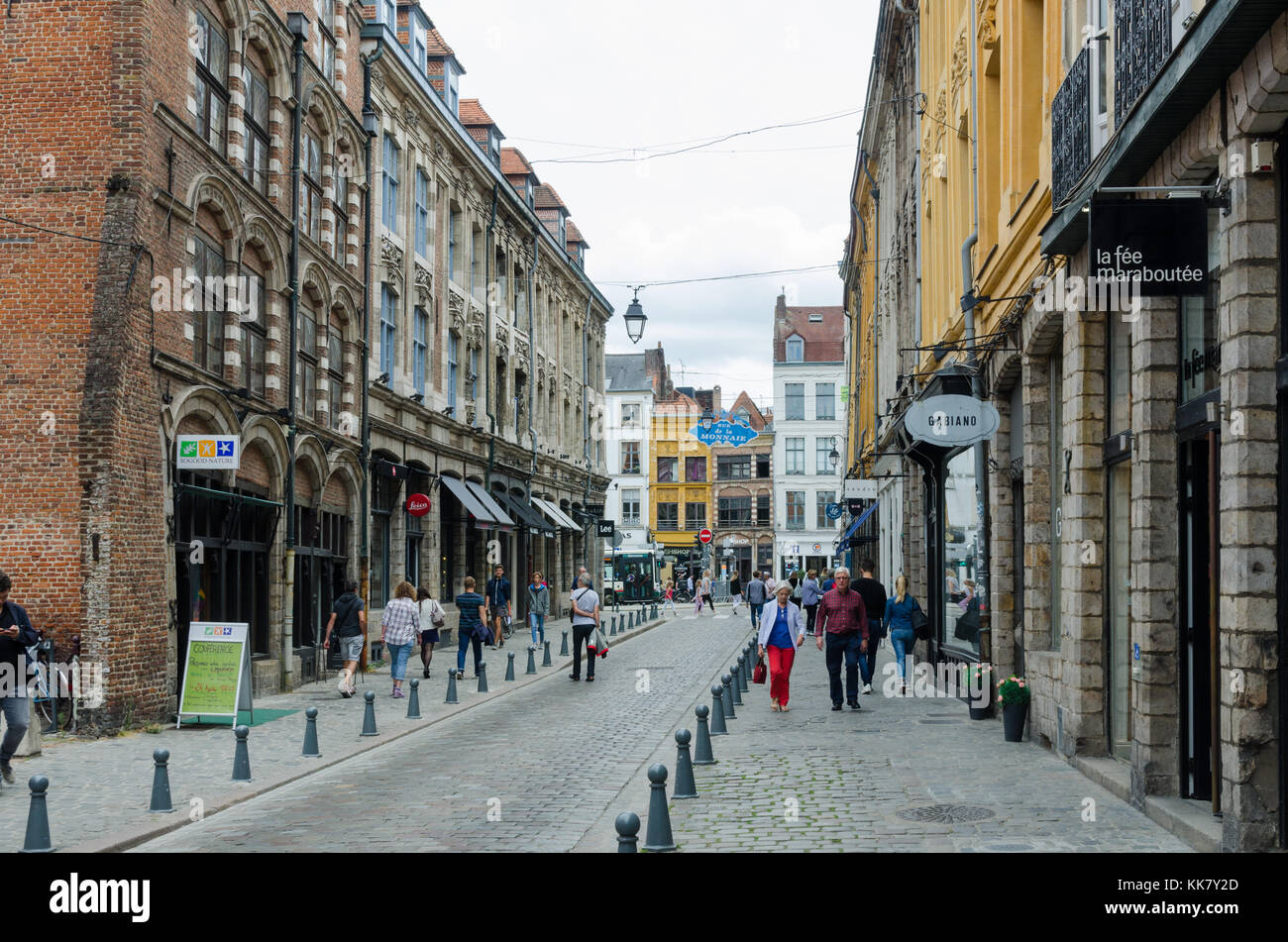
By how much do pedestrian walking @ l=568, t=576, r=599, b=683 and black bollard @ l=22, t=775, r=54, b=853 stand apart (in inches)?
555

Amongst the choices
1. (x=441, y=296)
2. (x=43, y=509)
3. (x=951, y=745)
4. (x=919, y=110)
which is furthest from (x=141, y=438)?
(x=441, y=296)

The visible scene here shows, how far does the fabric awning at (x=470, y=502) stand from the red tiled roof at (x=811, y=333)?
52987 mm

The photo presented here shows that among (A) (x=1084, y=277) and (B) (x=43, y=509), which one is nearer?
(A) (x=1084, y=277)

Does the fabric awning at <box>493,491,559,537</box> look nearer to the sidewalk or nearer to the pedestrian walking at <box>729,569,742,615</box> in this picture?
the sidewalk

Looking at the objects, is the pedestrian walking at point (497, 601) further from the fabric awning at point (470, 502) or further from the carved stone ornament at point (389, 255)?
the carved stone ornament at point (389, 255)

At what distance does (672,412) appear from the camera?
9169 cm

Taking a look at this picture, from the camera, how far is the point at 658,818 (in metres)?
8.72

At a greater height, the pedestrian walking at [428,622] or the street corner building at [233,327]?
the street corner building at [233,327]

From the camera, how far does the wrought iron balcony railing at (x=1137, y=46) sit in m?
8.98

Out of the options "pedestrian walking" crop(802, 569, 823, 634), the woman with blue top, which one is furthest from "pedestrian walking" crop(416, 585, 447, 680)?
"pedestrian walking" crop(802, 569, 823, 634)

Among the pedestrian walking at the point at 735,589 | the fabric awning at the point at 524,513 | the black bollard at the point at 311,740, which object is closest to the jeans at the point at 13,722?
the black bollard at the point at 311,740

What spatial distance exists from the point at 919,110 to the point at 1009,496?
10706mm

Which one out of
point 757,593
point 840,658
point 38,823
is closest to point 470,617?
point 840,658
